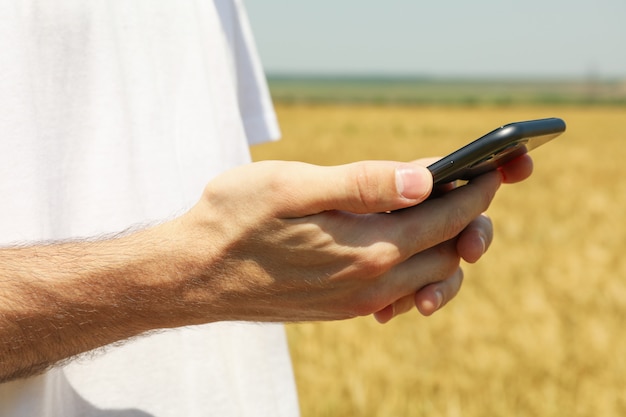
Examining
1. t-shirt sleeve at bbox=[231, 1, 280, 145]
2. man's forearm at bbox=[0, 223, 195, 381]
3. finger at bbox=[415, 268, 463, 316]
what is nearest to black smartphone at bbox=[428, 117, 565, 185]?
finger at bbox=[415, 268, 463, 316]

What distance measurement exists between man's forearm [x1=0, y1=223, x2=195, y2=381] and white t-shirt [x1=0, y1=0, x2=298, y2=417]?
74mm

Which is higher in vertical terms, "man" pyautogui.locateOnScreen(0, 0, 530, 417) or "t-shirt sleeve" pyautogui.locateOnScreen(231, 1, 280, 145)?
"t-shirt sleeve" pyautogui.locateOnScreen(231, 1, 280, 145)

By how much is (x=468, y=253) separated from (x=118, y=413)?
0.52 meters

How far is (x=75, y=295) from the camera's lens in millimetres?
840

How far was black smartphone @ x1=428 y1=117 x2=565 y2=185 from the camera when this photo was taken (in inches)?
33.4

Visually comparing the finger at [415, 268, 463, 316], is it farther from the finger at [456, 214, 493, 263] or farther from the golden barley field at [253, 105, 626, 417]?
the golden barley field at [253, 105, 626, 417]

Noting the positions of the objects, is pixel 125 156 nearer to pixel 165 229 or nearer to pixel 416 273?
pixel 165 229

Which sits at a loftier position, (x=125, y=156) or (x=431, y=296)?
(x=125, y=156)

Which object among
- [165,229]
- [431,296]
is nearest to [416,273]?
[431,296]

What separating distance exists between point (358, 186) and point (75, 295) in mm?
353

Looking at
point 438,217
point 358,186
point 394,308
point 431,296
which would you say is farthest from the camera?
point 394,308

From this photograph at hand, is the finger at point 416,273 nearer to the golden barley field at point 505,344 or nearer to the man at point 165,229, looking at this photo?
the man at point 165,229

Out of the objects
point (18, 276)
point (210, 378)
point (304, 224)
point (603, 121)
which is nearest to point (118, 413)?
point (210, 378)

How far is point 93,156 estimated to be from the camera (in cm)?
99
